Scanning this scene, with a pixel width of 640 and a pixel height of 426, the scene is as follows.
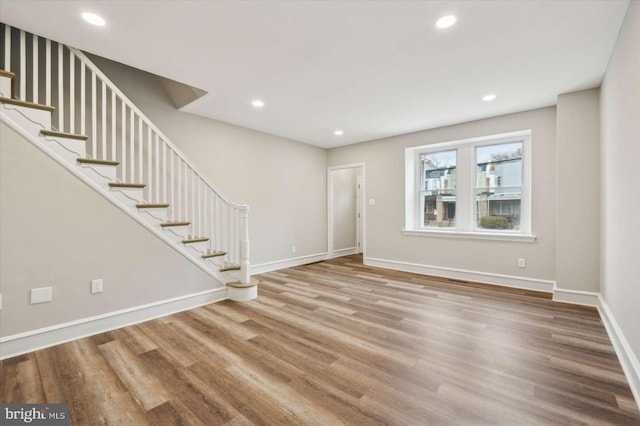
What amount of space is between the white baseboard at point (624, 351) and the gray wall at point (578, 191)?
0.56m

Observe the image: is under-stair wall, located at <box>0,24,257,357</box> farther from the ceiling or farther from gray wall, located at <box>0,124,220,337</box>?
the ceiling

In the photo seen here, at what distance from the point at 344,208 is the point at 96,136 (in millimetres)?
5180

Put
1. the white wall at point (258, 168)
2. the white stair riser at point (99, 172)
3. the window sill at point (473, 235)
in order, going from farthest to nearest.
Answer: the window sill at point (473, 235)
the white wall at point (258, 168)
the white stair riser at point (99, 172)

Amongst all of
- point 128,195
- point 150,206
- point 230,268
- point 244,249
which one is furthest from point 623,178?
point 128,195

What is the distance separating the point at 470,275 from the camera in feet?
14.7

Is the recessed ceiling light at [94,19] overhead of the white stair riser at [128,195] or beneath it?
overhead

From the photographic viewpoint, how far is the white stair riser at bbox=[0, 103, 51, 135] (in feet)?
7.30

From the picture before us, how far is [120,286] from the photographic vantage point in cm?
279

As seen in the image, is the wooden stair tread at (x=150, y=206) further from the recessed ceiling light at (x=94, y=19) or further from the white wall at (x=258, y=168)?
the recessed ceiling light at (x=94, y=19)

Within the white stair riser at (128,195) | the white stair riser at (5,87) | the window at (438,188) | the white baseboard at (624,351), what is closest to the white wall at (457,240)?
the window at (438,188)

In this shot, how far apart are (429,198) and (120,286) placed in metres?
4.85

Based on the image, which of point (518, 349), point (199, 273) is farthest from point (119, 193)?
point (518, 349)

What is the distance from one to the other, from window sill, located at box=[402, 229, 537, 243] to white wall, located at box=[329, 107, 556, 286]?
70 mm

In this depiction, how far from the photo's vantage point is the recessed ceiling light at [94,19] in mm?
2100
